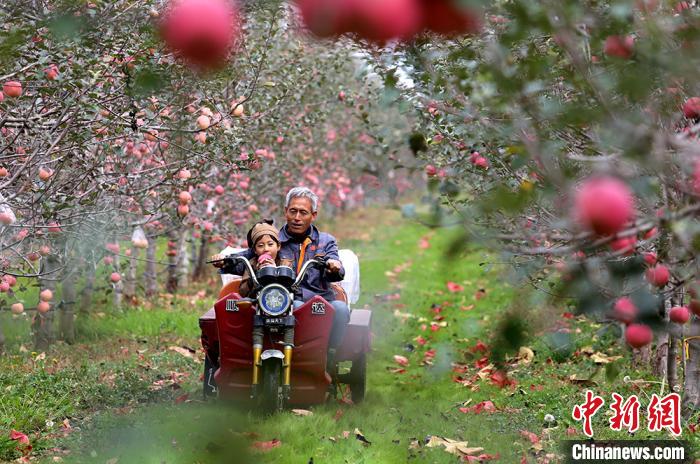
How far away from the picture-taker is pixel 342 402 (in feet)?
20.4

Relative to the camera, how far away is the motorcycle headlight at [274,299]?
18.1ft

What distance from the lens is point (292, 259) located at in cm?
626

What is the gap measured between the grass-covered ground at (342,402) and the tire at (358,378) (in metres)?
0.09

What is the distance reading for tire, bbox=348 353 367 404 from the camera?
6.16 meters

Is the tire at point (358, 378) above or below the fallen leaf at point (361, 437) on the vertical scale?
above

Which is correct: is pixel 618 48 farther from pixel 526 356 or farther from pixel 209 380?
pixel 526 356

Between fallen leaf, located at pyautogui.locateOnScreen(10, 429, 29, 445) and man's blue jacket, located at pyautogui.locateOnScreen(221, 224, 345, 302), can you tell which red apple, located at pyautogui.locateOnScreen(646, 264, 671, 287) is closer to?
man's blue jacket, located at pyautogui.locateOnScreen(221, 224, 345, 302)

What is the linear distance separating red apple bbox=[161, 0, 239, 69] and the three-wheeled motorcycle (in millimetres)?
3873

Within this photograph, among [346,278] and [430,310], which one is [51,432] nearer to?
[346,278]

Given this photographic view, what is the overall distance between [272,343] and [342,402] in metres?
0.87

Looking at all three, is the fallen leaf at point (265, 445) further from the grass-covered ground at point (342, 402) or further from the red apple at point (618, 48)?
the red apple at point (618, 48)

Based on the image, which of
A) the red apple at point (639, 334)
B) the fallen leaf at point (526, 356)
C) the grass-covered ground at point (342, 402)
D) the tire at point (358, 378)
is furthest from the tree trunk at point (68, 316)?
the red apple at point (639, 334)

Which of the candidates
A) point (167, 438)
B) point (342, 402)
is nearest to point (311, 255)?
point (342, 402)

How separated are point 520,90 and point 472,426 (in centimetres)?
369
